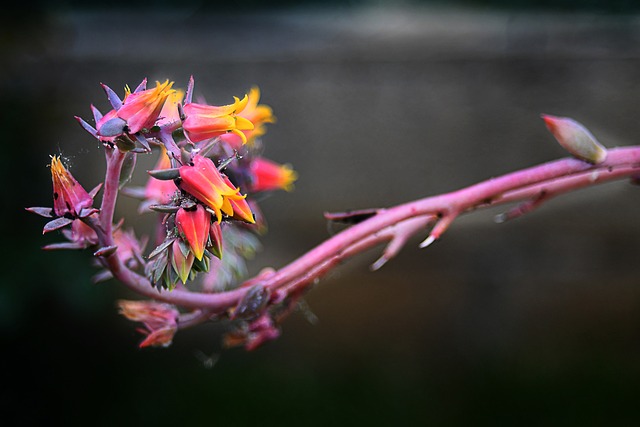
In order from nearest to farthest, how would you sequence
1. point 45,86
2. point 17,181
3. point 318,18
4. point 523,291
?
1. point 17,181
2. point 45,86
3. point 318,18
4. point 523,291

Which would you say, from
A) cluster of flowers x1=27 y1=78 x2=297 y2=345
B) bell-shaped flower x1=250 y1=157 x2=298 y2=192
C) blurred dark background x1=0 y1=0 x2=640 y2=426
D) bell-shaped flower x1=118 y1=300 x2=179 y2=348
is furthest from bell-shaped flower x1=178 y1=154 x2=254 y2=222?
blurred dark background x1=0 y1=0 x2=640 y2=426

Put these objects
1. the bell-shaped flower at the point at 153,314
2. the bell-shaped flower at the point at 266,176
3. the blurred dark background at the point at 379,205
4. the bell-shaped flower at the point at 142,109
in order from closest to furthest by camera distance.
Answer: the bell-shaped flower at the point at 142,109
the bell-shaped flower at the point at 153,314
the bell-shaped flower at the point at 266,176
the blurred dark background at the point at 379,205

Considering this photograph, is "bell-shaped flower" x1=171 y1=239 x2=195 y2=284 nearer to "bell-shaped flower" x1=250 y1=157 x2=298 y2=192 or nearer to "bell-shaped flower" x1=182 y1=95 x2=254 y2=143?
"bell-shaped flower" x1=182 y1=95 x2=254 y2=143

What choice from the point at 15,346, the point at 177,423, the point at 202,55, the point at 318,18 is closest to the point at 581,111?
the point at 318,18

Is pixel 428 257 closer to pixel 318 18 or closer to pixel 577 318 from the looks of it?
pixel 577 318

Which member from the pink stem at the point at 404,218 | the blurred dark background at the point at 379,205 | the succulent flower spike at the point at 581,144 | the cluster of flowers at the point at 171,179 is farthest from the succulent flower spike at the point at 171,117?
the blurred dark background at the point at 379,205

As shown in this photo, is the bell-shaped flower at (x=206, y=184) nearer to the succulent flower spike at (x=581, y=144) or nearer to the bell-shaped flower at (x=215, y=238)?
the bell-shaped flower at (x=215, y=238)

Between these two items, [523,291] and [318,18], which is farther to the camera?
[523,291]
